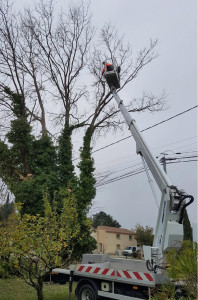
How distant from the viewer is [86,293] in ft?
28.0

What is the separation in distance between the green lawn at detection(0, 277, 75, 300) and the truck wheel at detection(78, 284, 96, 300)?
191 cm

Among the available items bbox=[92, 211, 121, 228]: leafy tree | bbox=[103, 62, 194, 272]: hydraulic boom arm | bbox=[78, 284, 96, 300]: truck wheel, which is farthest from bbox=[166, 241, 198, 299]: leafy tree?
bbox=[92, 211, 121, 228]: leafy tree

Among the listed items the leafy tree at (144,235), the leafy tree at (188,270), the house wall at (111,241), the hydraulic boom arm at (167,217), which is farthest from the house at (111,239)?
the leafy tree at (188,270)

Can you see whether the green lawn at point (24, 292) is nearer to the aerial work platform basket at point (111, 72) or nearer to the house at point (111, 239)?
the aerial work platform basket at point (111, 72)

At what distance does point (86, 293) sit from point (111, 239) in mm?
45610

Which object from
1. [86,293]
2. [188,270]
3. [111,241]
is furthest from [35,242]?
[111,241]

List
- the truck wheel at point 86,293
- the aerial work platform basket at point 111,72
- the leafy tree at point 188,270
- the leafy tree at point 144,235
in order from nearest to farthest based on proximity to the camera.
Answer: the leafy tree at point 188,270 → the truck wheel at point 86,293 → the aerial work platform basket at point 111,72 → the leafy tree at point 144,235

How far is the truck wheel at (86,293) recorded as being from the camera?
27.2 feet

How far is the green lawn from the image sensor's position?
1036 centimetres

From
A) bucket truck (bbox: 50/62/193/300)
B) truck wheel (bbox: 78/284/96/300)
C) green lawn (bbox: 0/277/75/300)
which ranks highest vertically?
bucket truck (bbox: 50/62/193/300)

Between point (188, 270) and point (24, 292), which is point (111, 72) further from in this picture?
point (24, 292)

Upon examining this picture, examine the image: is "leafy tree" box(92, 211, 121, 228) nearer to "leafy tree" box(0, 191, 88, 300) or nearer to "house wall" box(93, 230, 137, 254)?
"house wall" box(93, 230, 137, 254)

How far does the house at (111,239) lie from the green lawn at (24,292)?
125 ft

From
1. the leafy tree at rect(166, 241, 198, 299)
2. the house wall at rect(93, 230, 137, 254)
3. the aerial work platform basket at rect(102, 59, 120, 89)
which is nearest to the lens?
the leafy tree at rect(166, 241, 198, 299)
